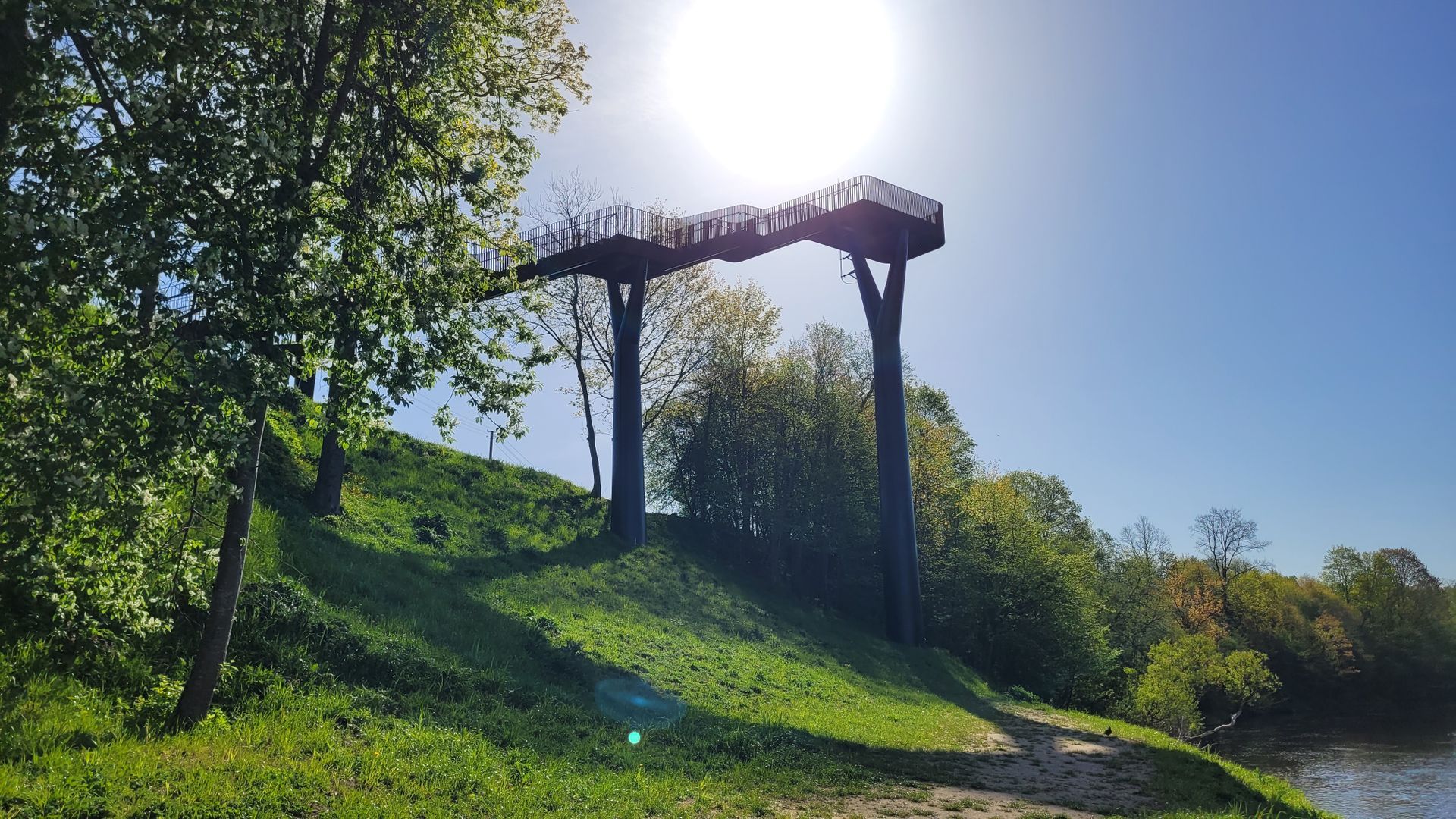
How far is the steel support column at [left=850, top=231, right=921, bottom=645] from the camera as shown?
35.0 metres

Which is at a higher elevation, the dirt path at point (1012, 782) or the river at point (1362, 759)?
the dirt path at point (1012, 782)

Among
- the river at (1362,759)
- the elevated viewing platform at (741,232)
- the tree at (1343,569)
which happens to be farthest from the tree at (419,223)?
the tree at (1343,569)

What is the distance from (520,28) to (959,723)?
20.9m

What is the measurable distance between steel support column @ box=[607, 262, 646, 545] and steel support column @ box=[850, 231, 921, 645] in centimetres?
1150

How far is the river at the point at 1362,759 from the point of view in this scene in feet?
84.2

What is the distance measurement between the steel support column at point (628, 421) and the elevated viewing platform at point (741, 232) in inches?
53.3

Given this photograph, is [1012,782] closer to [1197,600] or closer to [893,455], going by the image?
[893,455]

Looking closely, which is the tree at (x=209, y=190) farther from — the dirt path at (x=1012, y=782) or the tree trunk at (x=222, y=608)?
the dirt path at (x=1012, y=782)

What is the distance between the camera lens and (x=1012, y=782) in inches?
544

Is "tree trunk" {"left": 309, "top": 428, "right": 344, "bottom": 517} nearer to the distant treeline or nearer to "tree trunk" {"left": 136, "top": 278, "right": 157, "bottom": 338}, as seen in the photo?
"tree trunk" {"left": 136, "top": 278, "right": 157, "bottom": 338}

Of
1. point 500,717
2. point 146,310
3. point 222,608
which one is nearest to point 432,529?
point 500,717

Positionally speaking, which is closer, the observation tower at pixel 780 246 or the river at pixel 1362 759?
the river at pixel 1362 759

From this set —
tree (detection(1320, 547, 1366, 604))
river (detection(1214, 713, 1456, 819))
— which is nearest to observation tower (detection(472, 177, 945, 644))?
river (detection(1214, 713, 1456, 819))

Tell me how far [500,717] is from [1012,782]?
935 cm
